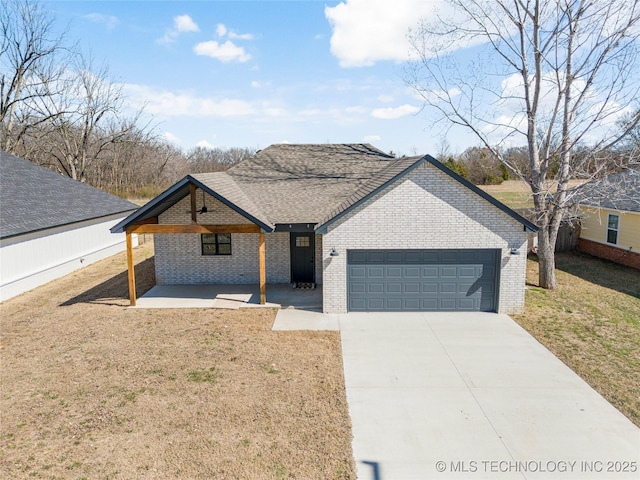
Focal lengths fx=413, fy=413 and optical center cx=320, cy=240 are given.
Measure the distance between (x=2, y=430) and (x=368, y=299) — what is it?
29.1 feet

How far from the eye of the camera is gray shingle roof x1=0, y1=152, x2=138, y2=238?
51.8 ft

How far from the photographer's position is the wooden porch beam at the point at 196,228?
12.6m

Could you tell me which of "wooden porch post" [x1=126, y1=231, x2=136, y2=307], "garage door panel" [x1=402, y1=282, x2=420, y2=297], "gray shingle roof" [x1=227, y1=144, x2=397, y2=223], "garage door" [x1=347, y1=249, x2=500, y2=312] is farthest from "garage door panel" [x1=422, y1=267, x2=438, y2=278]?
"wooden porch post" [x1=126, y1=231, x2=136, y2=307]

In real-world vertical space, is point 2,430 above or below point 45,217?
below

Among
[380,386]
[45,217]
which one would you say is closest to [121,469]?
[380,386]

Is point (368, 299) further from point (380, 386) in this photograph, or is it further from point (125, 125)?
point (125, 125)

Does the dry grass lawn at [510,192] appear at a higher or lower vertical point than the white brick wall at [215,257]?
higher

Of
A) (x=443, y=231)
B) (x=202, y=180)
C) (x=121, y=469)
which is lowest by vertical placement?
(x=121, y=469)

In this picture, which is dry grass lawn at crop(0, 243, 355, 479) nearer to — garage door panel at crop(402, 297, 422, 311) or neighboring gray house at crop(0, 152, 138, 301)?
garage door panel at crop(402, 297, 422, 311)

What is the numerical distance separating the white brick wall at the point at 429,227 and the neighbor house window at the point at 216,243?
483 cm

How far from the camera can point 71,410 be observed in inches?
293

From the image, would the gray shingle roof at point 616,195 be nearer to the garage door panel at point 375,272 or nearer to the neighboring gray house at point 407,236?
the neighboring gray house at point 407,236

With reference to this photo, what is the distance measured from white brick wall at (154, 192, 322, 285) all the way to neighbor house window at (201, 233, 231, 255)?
0.51ft

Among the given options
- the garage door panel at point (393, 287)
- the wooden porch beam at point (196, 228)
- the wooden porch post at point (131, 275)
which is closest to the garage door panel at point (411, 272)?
the garage door panel at point (393, 287)
